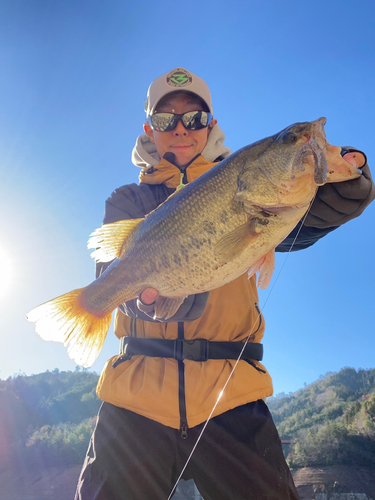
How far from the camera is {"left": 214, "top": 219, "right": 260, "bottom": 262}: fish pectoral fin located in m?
2.09

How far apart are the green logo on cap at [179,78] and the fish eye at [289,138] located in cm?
209

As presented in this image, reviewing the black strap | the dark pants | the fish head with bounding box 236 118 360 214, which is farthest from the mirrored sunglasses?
the dark pants

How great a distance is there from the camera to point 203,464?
7.61ft

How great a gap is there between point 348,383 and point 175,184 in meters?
8.71

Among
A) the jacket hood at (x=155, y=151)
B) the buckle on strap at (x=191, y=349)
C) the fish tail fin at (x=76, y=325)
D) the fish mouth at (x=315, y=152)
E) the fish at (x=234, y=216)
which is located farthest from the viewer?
the jacket hood at (x=155, y=151)

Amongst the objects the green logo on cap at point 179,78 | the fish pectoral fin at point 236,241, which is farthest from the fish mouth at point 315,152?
the green logo on cap at point 179,78

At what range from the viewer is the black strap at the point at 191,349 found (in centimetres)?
252

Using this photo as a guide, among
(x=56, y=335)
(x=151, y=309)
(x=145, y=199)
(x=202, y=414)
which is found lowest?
(x=202, y=414)

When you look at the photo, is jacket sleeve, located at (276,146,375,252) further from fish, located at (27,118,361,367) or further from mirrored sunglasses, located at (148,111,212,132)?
mirrored sunglasses, located at (148,111,212,132)

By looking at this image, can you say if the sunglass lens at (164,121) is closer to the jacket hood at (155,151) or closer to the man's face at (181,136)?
the man's face at (181,136)

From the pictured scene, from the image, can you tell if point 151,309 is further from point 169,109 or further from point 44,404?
point 44,404

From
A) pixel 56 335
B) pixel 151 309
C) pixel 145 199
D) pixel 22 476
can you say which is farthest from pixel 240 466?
pixel 22 476

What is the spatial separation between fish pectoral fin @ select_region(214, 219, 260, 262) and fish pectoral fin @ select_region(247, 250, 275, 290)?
29 cm

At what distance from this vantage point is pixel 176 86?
3.68m
